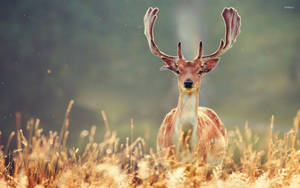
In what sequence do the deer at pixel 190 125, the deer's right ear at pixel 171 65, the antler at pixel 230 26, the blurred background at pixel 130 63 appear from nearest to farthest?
the deer at pixel 190 125 < the deer's right ear at pixel 171 65 < the antler at pixel 230 26 < the blurred background at pixel 130 63

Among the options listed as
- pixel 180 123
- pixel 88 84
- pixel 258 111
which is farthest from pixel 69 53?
pixel 180 123

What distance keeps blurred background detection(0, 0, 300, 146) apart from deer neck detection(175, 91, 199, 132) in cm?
496

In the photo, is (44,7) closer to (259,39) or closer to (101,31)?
(101,31)

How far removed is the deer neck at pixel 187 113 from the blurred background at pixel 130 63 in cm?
496

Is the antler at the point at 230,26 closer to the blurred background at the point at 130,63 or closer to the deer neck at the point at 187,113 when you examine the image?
the deer neck at the point at 187,113

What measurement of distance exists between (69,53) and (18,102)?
6.21 feet

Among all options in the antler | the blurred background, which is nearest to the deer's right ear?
the antler

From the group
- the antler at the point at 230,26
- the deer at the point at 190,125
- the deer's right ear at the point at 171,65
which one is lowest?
the deer at the point at 190,125

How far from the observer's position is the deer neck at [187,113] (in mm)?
3452

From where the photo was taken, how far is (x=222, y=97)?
1113 centimetres

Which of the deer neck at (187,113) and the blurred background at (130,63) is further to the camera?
the blurred background at (130,63)

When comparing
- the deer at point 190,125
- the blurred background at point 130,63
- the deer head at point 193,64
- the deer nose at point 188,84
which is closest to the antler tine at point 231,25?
the deer head at point 193,64

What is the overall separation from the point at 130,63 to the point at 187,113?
7288mm

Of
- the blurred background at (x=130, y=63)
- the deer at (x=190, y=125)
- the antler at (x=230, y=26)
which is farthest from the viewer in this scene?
the blurred background at (x=130, y=63)
